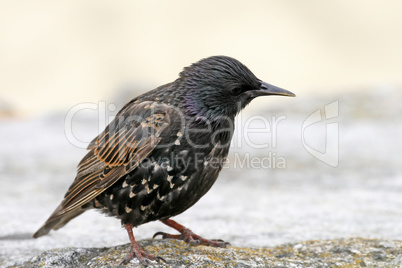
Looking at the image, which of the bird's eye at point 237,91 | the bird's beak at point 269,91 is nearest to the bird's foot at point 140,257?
the bird's eye at point 237,91

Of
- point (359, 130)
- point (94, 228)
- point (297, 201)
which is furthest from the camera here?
point (359, 130)

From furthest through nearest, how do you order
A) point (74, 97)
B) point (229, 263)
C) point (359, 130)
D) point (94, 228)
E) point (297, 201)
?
point (74, 97)
point (359, 130)
point (297, 201)
point (94, 228)
point (229, 263)

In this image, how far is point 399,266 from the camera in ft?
14.6

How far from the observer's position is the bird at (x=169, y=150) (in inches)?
175

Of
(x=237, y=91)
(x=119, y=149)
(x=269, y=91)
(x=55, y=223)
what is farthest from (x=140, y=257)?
(x=269, y=91)

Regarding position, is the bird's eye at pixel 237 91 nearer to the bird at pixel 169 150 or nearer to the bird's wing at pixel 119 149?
the bird at pixel 169 150

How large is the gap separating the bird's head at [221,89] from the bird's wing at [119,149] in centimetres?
22

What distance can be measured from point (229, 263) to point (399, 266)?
4.29 ft

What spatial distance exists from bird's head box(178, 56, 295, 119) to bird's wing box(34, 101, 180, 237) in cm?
22

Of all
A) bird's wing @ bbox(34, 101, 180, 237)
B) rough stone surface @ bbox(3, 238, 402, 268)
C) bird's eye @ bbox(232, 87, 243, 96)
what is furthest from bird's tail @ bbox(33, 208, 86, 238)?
bird's eye @ bbox(232, 87, 243, 96)

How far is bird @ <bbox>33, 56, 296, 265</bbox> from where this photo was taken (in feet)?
14.6

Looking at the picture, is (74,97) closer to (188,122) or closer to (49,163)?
(49,163)

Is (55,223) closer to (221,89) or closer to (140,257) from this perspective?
(140,257)

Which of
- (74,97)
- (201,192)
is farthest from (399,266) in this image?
(74,97)
